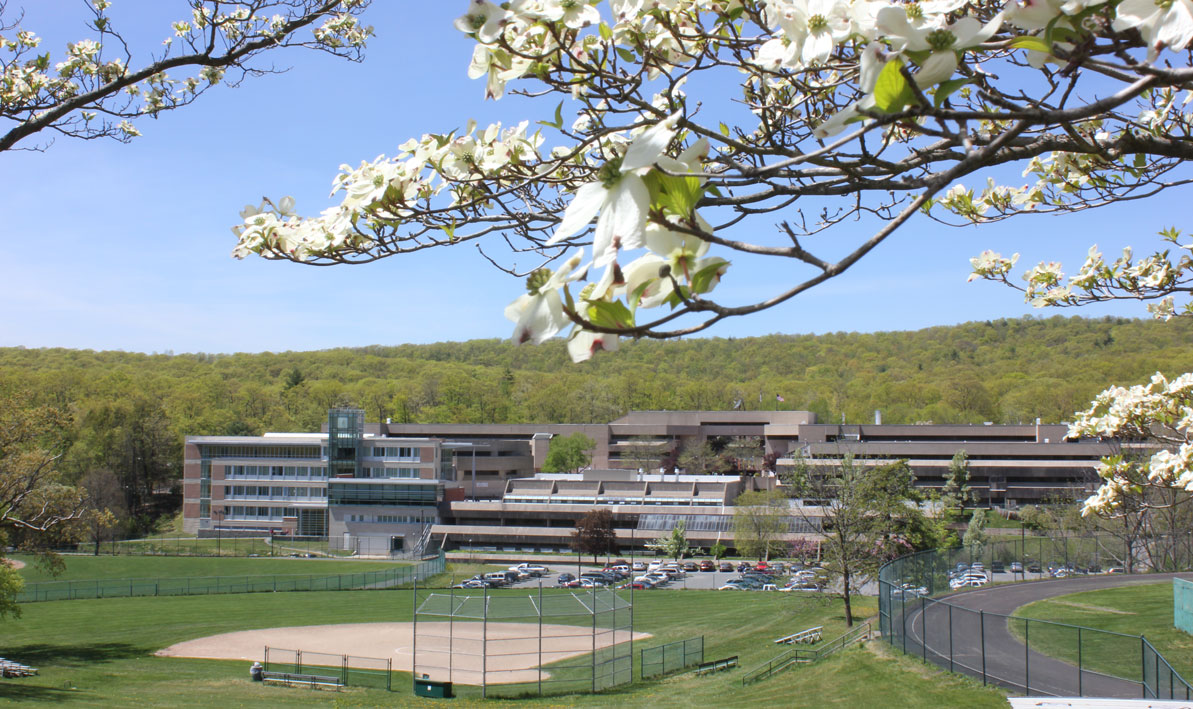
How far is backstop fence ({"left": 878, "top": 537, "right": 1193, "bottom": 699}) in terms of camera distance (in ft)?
38.9

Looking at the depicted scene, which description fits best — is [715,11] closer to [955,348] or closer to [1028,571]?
[1028,571]

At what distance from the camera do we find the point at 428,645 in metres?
26.5

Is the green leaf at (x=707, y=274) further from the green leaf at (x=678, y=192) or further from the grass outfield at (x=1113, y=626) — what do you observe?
the grass outfield at (x=1113, y=626)

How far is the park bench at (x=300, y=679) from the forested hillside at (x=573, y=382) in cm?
3411

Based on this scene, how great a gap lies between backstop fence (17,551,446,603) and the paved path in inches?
947

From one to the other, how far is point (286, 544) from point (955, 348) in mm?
91892

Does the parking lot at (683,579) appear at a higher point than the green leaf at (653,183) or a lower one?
lower

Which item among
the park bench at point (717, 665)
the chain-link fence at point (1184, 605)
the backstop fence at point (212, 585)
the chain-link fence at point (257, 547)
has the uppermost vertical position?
the chain-link fence at point (1184, 605)

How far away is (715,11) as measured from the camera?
2.96 m

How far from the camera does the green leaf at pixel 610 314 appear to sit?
4.20 feet

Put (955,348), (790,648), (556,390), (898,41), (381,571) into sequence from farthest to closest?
(955,348) → (556,390) → (381,571) → (790,648) → (898,41)

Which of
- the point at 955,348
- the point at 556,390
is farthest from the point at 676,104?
the point at 955,348

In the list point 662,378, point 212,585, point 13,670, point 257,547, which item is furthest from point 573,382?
point 13,670

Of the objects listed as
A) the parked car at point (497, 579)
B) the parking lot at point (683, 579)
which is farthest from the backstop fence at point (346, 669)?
the parked car at point (497, 579)
